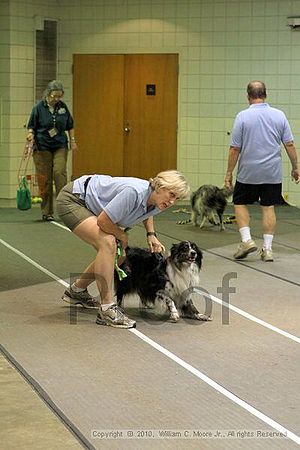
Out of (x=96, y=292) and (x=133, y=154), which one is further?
(x=133, y=154)

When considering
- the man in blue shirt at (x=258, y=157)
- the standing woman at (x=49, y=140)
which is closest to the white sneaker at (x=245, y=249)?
the man in blue shirt at (x=258, y=157)

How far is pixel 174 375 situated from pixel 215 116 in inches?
312

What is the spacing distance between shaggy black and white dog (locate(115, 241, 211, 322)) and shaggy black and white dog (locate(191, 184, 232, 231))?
392cm

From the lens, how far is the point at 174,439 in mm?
4059

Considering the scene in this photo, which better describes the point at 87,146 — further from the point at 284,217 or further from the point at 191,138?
the point at 284,217

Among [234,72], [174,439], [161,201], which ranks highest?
[234,72]

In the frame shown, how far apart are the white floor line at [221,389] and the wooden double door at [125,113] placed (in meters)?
7.16

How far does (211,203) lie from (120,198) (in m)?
4.42

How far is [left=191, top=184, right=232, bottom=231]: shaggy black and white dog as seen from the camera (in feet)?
32.8

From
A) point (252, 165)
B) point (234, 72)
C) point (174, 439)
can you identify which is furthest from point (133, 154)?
point (174, 439)

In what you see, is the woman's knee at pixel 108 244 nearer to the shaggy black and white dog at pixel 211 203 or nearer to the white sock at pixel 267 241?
the white sock at pixel 267 241

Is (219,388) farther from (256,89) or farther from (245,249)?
(256,89)

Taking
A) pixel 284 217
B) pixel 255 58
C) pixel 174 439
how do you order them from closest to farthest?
1. pixel 174 439
2. pixel 284 217
3. pixel 255 58

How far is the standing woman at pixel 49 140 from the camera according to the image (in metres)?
10.3
